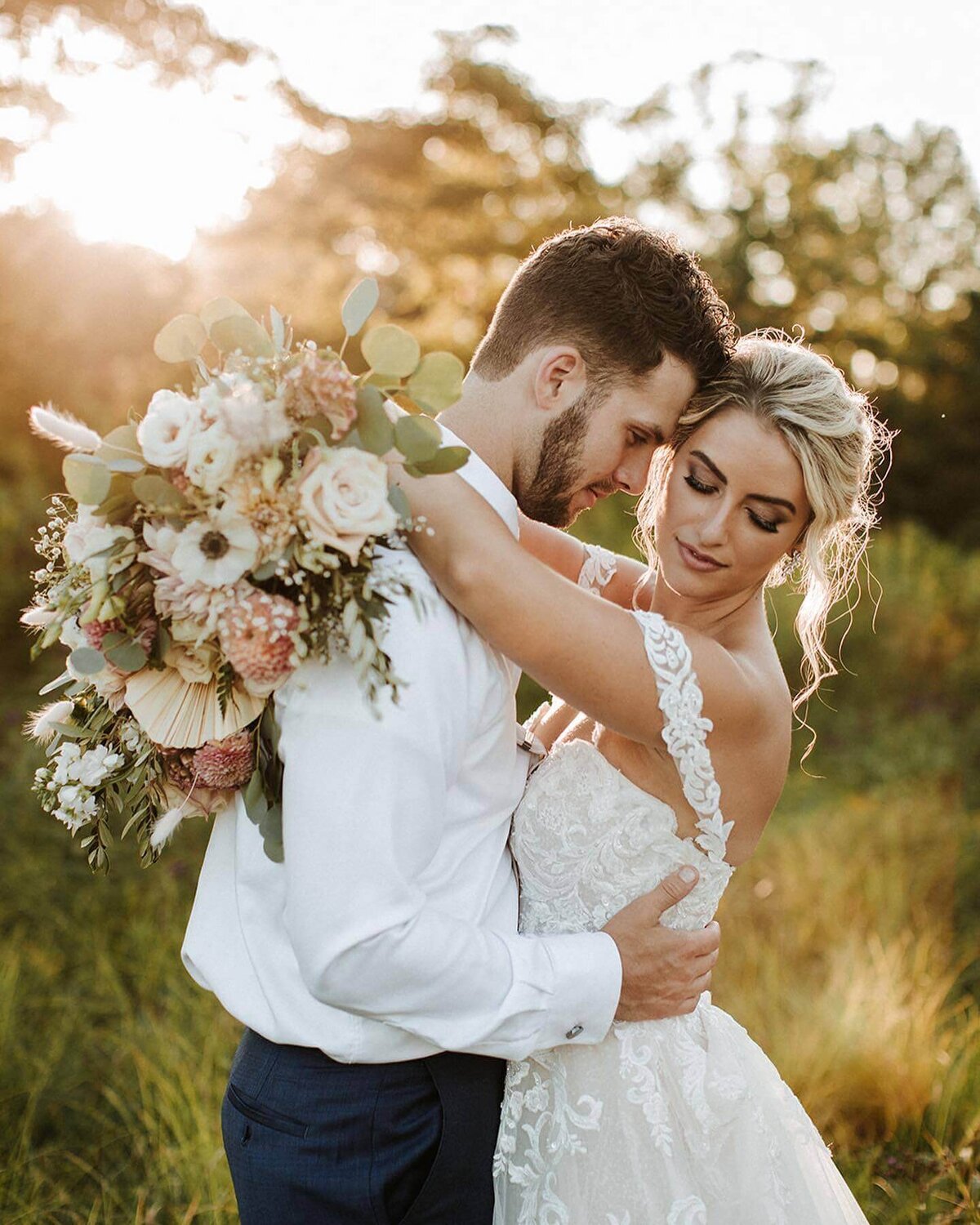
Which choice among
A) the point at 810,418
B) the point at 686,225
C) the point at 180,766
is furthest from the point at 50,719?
the point at 686,225

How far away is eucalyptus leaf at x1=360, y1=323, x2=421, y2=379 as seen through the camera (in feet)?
5.72

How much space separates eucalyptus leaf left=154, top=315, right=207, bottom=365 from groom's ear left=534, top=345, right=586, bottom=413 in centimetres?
69

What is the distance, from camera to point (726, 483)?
2574mm

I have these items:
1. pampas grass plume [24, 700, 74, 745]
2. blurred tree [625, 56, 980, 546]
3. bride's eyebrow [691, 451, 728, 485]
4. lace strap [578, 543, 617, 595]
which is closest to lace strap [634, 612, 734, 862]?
bride's eyebrow [691, 451, 728, 485]

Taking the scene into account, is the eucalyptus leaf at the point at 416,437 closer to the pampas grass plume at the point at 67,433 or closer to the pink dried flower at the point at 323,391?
the pink dried flower at the point at 323,391

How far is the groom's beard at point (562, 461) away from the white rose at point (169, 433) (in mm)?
817

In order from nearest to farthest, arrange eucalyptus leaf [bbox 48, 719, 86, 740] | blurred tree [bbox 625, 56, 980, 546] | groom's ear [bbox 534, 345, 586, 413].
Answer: eucalyptus leaf [bbox 48, 719, 86, 740]
groom's ear [bbox 534, 345, 586, 413]
blurred tree [bbox 625, 56, 980, 546]

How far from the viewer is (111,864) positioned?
5.77 meters

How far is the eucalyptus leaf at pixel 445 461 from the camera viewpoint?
5.65 ft

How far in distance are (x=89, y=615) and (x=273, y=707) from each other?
0.33 m

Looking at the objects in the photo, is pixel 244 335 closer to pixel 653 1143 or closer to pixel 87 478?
pixel 87 478

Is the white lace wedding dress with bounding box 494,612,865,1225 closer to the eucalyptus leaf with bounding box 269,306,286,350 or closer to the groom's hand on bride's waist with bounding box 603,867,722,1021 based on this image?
the groom's hand on bride's waist with bounding box 603,867,722,1021

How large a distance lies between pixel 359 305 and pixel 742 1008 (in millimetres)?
3793

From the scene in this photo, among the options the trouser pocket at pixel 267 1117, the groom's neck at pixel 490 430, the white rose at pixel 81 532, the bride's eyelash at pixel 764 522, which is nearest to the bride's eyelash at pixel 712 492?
the bride's eyelash at pixel 764 522
